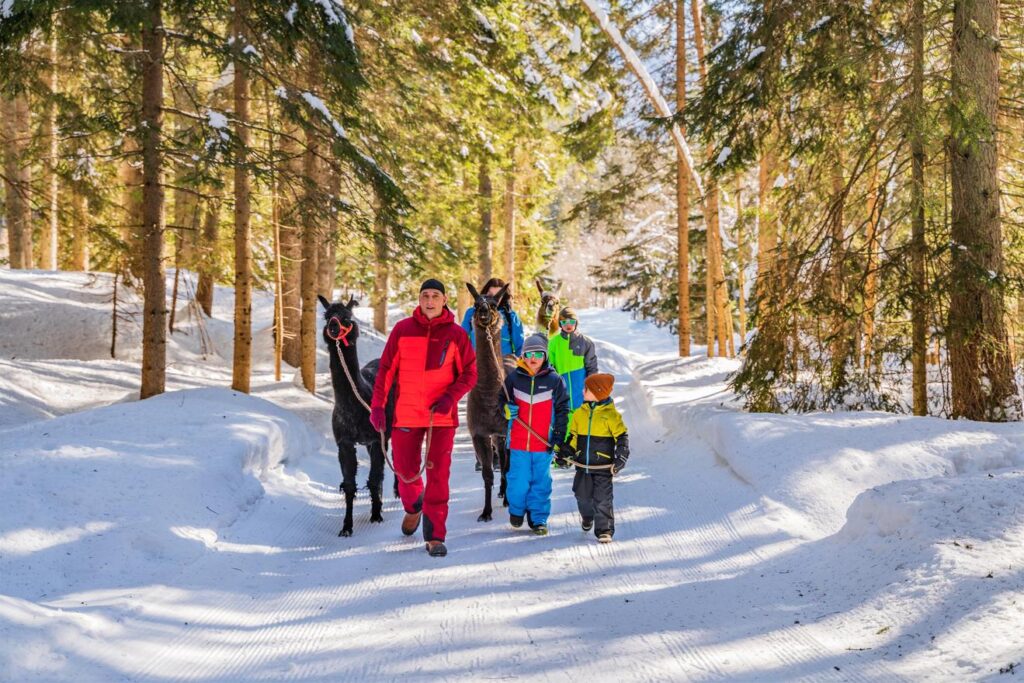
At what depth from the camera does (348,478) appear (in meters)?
6.41

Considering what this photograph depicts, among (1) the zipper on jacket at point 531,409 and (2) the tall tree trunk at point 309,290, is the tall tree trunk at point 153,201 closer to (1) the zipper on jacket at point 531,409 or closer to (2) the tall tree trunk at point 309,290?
(2) the tall tree trunk at point 309,290

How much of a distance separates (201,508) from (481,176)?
16568 mm

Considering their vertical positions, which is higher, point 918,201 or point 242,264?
point 918,201

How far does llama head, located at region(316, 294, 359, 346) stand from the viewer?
6.55 m

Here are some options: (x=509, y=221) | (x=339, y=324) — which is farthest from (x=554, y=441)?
(x=509, y=221)

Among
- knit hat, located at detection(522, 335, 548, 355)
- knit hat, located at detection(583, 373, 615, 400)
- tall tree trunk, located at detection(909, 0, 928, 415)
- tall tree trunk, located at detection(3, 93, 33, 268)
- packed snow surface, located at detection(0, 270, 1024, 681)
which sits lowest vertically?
packed snow surface, located at detection(0, 270, 1024, 681)

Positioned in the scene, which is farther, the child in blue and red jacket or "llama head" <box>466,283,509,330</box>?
"llama head" <box>466,283,509,330</box>

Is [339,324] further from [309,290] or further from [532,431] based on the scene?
[309,290]

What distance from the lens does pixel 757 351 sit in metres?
9.59

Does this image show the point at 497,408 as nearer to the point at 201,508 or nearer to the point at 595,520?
the point at 595,520

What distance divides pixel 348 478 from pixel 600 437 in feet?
7.69

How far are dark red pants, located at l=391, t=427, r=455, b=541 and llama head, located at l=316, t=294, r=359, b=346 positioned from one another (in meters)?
1.19

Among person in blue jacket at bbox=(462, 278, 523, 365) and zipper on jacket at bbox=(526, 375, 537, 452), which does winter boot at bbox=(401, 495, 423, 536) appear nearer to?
zipper on jacket at bbox=(526, 375, 537, 452)

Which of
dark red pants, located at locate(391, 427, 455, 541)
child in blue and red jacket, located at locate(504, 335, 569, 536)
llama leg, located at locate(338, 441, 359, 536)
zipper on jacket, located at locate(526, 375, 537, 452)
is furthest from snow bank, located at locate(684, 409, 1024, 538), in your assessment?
llama leg, located at locate(338, 441, 359, 536)
